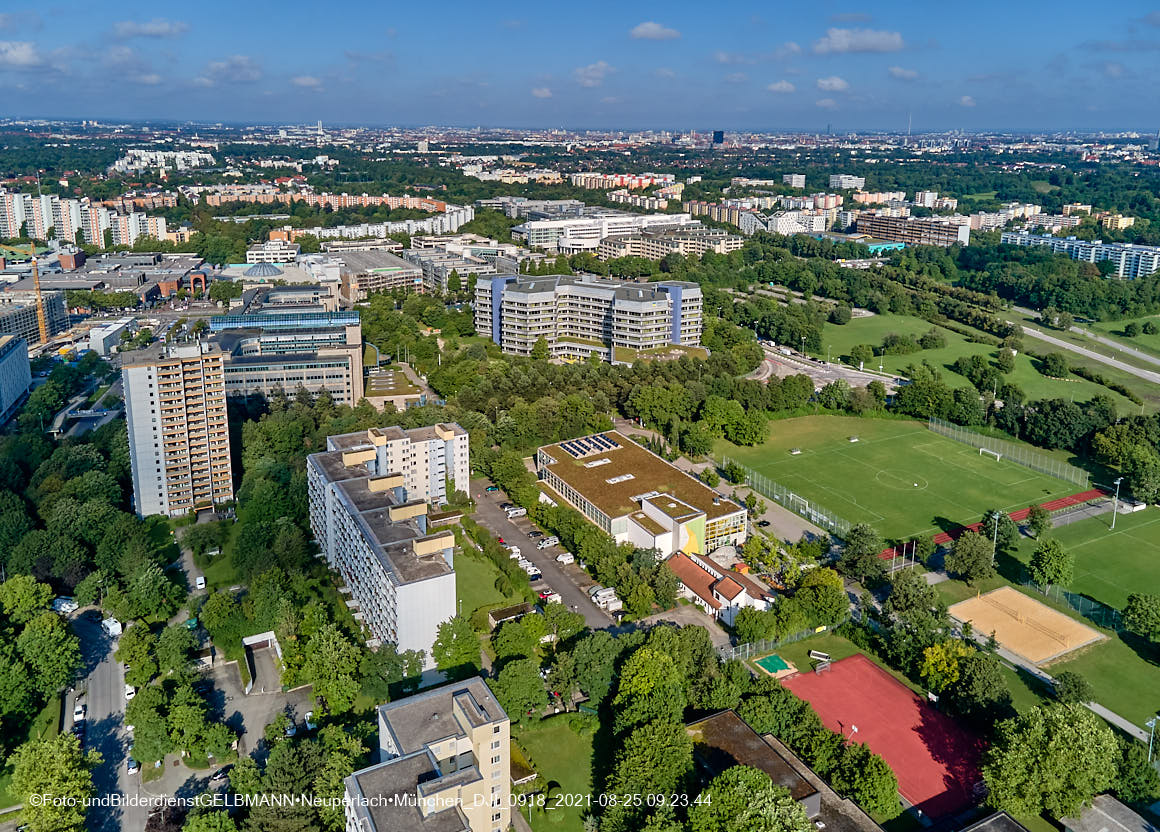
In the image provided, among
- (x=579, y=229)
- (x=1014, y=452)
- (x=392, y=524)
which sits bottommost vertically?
(x=1014, y=452)

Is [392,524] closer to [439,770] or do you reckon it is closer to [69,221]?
[439,770]

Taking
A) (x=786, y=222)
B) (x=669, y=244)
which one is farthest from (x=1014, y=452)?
(x=786, y=222)

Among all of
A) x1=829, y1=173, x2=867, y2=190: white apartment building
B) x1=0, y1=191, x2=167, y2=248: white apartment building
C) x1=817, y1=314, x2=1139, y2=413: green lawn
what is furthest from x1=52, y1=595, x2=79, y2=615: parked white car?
x1=829, y1=173, x2=867, y2=190: white apartment building

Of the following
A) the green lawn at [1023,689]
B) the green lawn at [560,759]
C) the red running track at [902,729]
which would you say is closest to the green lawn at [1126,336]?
the green lawn at [1023,689]

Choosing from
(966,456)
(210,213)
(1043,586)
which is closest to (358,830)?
(1043,586)

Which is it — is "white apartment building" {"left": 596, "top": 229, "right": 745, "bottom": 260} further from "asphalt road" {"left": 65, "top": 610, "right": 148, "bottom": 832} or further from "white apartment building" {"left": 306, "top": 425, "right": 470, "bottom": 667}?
"asphalt road" {"left": 65, "top": 610, "right": 148, "bottom": 832}

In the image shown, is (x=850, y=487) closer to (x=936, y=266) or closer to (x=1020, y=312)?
(x=1020, y=312)
